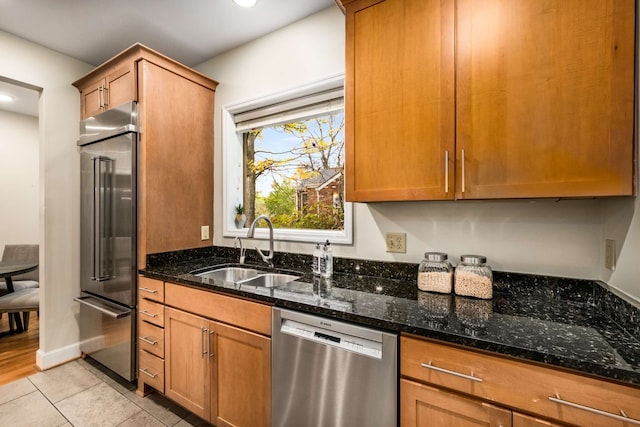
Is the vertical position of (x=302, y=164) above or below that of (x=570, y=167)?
above

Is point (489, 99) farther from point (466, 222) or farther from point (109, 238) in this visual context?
point (109, 238)

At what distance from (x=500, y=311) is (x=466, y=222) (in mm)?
508

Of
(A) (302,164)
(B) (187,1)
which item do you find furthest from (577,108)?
(B) (187,1)

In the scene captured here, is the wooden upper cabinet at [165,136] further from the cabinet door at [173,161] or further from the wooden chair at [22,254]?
the wooden chair at [22,254]

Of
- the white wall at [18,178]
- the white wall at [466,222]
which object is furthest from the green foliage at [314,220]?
the white wall at [18,178]

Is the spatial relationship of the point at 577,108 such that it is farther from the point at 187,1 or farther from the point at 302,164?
the point at 187,1

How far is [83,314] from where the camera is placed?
249 centimetres

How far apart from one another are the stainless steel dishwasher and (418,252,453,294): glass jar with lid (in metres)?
0.47

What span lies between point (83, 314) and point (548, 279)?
3.26 metres

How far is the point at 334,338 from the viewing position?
1217mm

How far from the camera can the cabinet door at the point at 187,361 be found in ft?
5.49

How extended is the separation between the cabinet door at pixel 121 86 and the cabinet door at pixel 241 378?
5.87 feet

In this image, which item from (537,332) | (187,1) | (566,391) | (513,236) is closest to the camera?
(566,391)

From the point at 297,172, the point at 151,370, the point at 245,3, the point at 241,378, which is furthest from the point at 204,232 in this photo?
the point at 245,3
